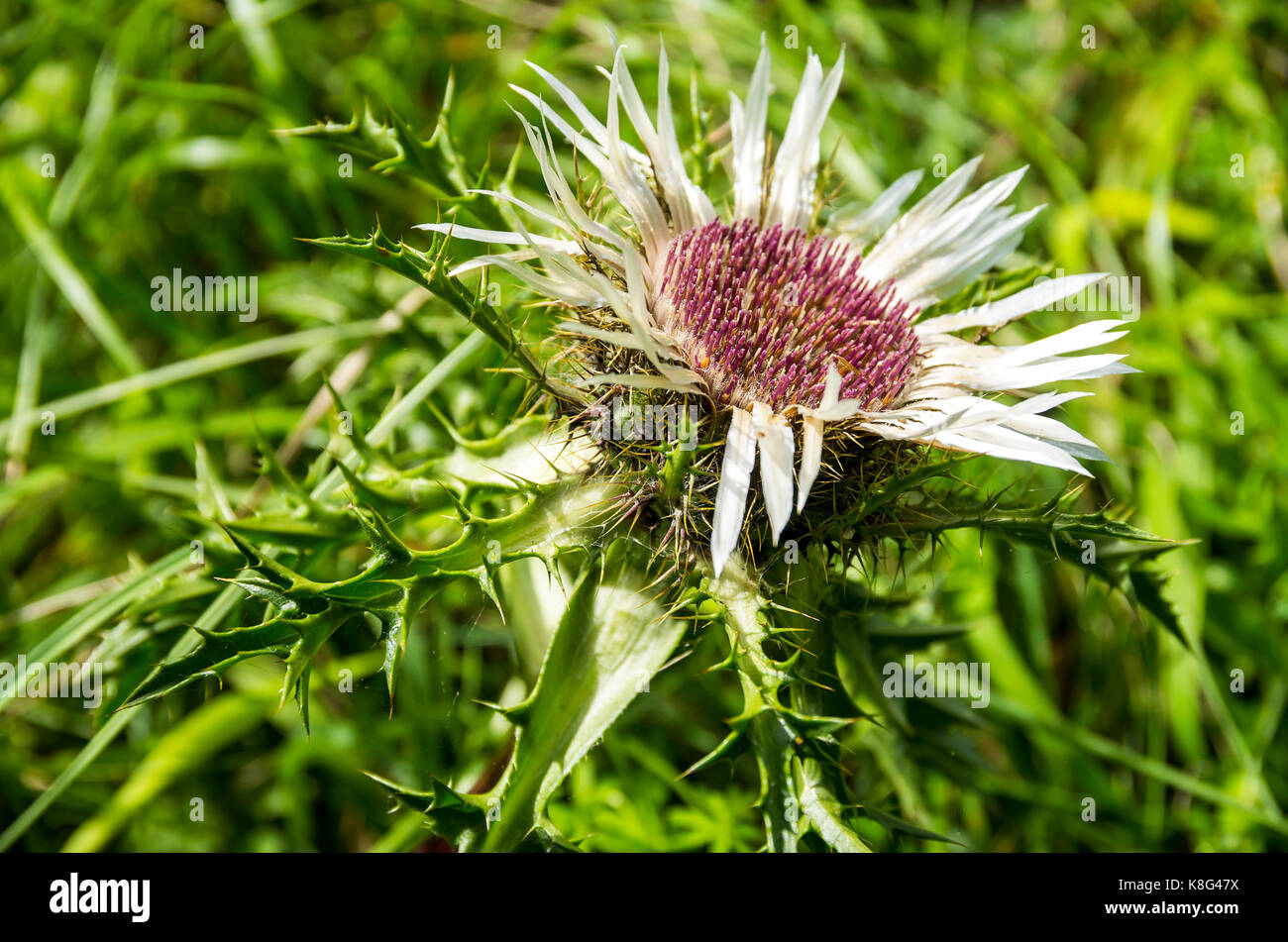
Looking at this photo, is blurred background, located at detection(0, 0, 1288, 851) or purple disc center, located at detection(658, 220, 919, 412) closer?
purple disc center, located at detection(658, 220, 919, 412)

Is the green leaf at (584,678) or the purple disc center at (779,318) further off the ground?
the purple disc center at (779,318)

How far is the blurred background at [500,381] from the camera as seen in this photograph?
1946mm

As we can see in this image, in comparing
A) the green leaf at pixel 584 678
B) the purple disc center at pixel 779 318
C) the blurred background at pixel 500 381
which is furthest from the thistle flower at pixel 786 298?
the blurred background at pixel 500 381

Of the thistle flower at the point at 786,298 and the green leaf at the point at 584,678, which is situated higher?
the thistle flower at the point at 786,298

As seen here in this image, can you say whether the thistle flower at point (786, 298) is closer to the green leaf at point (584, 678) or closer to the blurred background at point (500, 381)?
the green leaf at point (584, 678)

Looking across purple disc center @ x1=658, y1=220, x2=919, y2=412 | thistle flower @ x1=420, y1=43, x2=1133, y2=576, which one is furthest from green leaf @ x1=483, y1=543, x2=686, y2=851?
purple disc center @ x1=658, y1=220, x2=919, y2=412

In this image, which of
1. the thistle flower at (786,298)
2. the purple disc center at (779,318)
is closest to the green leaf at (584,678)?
the thistle flower at (786,298)

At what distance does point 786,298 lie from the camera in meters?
1.48

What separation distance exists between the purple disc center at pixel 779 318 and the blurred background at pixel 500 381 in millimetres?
419

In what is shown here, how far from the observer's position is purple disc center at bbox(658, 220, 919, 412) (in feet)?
4.32

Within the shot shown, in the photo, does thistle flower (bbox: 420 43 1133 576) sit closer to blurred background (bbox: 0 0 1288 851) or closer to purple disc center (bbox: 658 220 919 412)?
purple disc center (bbox: 658 220 919 412)

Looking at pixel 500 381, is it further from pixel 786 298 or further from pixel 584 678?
pixel 584 678

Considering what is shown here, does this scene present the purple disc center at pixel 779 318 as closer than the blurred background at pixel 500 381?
Yes

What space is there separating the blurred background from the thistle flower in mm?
383
